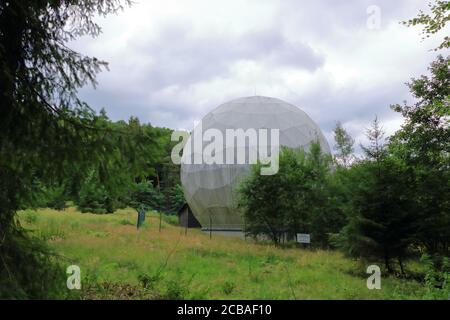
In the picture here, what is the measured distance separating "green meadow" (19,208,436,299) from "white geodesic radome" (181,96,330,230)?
11.2 meters

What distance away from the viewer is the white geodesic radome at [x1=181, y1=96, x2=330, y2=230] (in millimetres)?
28656

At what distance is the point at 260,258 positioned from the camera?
47.9ft

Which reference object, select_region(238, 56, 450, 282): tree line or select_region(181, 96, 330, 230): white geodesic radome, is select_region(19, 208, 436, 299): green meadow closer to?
select_region(238, 56, 450, 282): tree line

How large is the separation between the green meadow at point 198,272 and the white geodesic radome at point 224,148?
36.7 ft

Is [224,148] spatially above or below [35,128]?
above

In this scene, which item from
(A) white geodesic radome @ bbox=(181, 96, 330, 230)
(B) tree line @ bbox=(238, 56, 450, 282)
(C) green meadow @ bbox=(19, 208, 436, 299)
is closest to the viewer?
(C) green meadow @ bbox=(19, 208, 436, 299)

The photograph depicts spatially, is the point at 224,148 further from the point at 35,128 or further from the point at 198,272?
the point at 35,128

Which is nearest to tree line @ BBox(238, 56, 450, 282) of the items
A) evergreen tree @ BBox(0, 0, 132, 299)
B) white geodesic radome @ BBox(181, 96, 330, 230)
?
white geodesic radome @ BBox(181, 96, 330, 230)

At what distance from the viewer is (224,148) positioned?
28.7 metres

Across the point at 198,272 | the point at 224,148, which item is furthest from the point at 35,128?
the point at 224,148

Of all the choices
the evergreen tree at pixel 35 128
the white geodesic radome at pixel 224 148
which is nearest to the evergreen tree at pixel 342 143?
the white geodesic radome at pixel 224 148

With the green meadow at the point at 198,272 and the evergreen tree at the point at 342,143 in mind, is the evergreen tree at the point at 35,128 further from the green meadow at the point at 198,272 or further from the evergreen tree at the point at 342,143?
the evergreen tree at the point at 342,143

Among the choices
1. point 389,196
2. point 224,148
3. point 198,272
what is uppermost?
point 224,148

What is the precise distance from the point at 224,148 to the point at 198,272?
18315mm
